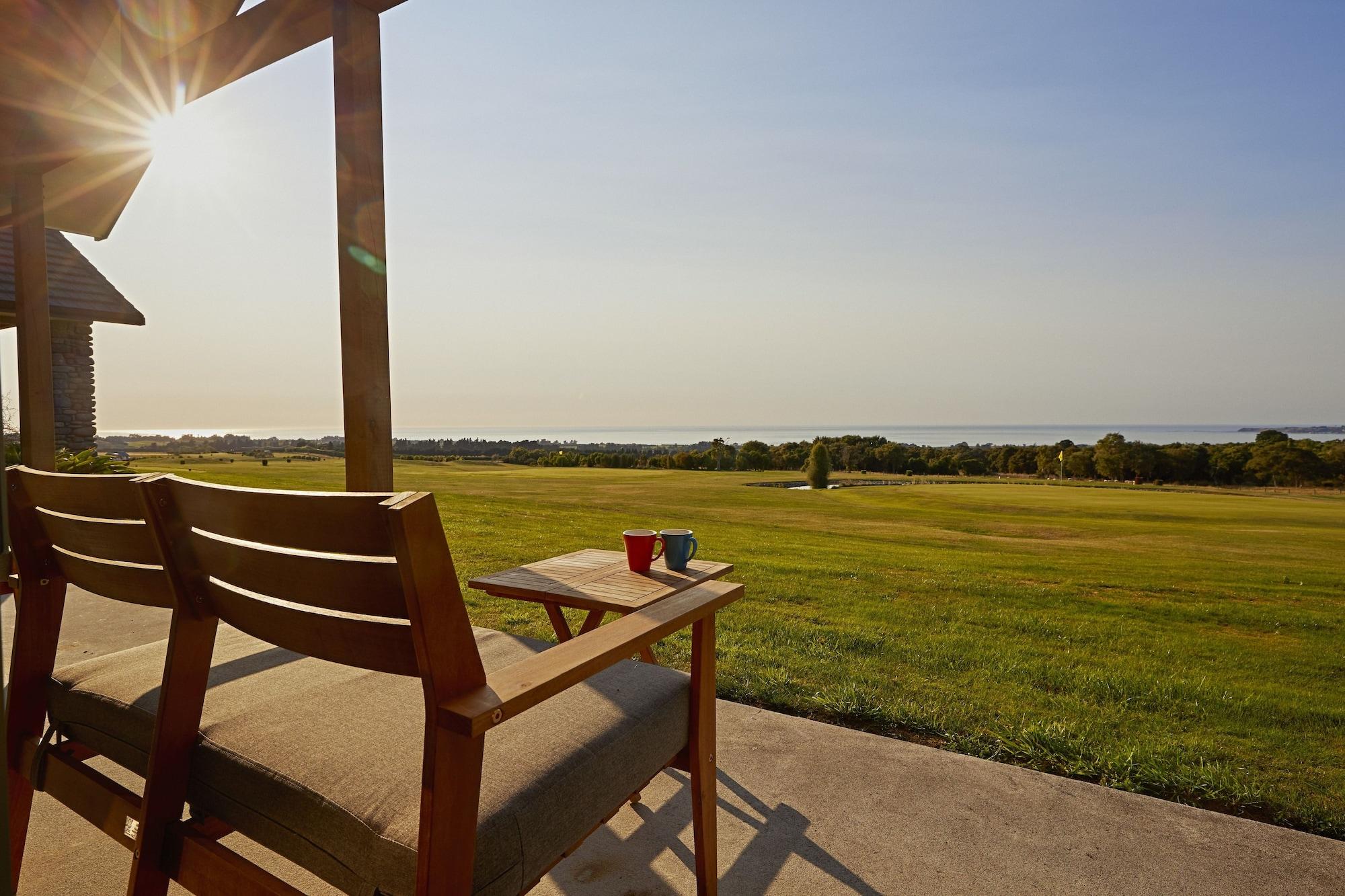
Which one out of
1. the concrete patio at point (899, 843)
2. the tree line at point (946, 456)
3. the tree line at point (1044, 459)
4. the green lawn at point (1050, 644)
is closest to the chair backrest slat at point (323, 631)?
the green lawn at point (1050, 644)

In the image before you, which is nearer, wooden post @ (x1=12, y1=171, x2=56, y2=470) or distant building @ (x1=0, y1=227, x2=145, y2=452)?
wooden post @ (x1=12, y1=171, x2=56, y2=470)

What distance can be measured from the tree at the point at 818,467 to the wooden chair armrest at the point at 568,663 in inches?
1437

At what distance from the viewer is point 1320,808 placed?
2.14 meters

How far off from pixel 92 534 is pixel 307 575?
0.83 metres

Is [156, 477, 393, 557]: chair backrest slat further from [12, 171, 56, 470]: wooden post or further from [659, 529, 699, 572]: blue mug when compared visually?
[12, 171, 56, 470]: wooden post

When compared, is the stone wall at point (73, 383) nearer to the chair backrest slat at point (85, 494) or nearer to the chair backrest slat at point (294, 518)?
the chair backrest slat at point (85, 494)

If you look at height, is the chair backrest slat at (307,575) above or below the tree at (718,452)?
above

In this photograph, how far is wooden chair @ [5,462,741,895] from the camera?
959mm

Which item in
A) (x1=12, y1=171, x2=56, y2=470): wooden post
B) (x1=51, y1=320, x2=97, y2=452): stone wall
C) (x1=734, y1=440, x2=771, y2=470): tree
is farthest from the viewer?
(x1=734, y1=440, x2=771, y2=470): tree

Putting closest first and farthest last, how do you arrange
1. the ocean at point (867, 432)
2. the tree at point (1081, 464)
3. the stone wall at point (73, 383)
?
the stone wall at point (73, 383) < the tree at point (1081, 464) < the ocean at point (867, 432)

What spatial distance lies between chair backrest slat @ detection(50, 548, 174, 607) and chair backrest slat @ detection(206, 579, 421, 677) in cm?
22

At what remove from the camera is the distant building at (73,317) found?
25.3ft

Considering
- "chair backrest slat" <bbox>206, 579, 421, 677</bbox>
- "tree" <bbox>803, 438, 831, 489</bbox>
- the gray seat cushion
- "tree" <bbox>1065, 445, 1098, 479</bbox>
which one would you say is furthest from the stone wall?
"tree" <bbox>1065, 445, 1098, 479</bbox>

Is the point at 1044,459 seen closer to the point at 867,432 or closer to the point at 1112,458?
the point at 1112,458
